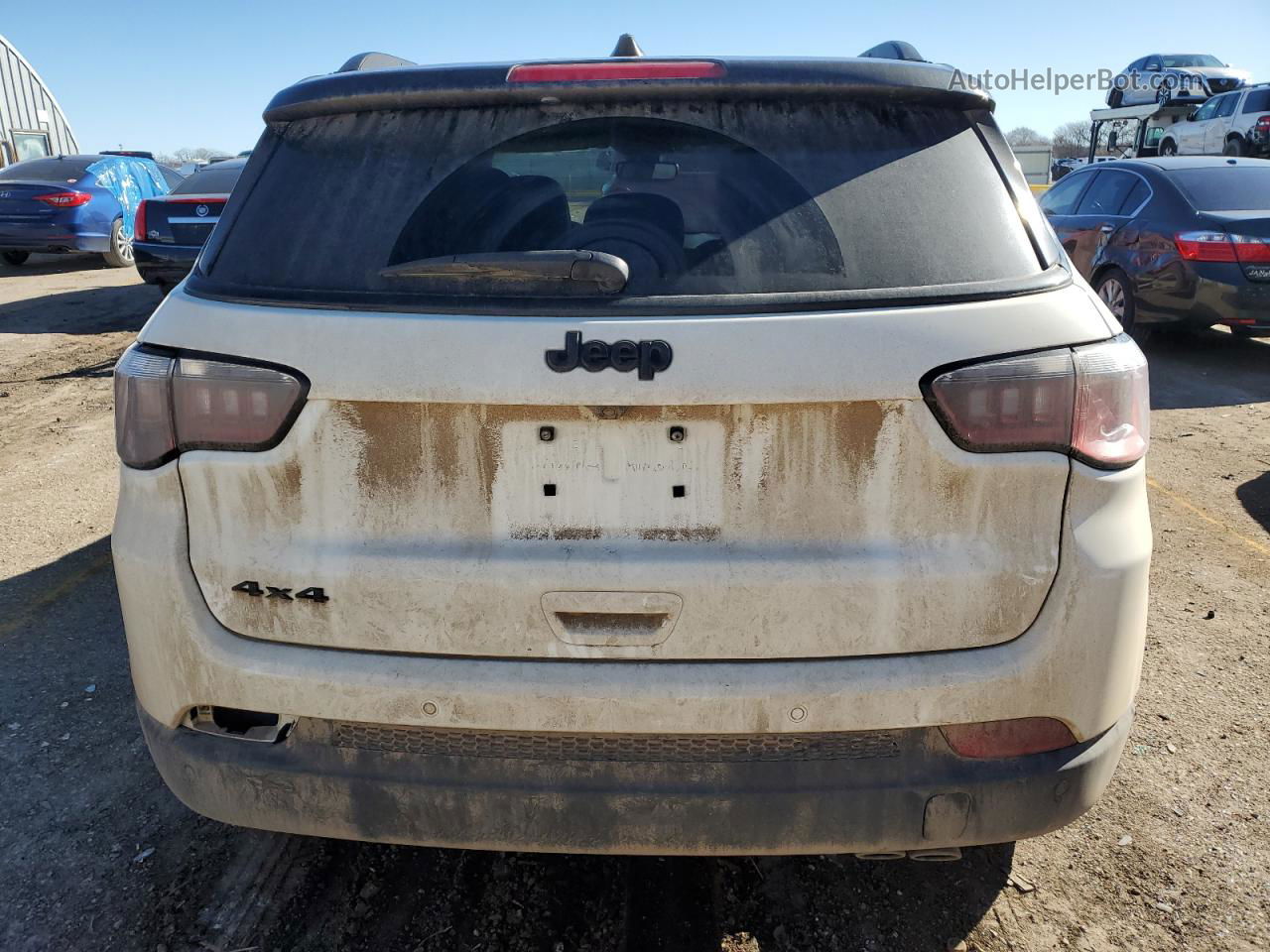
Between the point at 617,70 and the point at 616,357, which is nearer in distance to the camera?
the point at 616,357

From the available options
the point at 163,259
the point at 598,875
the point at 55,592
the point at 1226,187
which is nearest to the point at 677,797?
the point at 598,875

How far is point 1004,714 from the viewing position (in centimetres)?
183

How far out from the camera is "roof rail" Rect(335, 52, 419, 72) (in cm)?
216

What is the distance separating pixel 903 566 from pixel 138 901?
1.98 metres

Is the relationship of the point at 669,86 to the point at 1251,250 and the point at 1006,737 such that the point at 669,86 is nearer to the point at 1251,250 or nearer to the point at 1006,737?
the point at 1006,737

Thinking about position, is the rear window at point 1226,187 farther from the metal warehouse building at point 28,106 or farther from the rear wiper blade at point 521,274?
the metal warehouse building at point 28,106

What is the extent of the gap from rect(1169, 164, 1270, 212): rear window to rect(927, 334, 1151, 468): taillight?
7.96m

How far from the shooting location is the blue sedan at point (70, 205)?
1435 cm

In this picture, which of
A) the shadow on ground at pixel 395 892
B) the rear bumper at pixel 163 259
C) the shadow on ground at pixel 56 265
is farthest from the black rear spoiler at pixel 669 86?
the shadow on ground at pixel 56 265

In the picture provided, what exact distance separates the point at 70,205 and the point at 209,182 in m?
5.00

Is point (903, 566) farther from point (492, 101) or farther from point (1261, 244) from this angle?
point (1261, 244)

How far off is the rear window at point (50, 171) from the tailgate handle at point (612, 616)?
52.5 feet

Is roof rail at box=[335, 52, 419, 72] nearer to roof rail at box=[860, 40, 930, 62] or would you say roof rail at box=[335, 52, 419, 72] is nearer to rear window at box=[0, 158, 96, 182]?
roof rail at box=[860, 40, 930, 62]

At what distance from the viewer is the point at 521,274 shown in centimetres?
182
